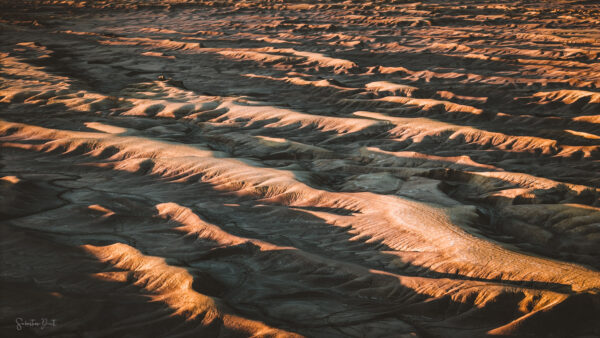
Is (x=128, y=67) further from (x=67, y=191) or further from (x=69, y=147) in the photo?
(x=67, y=191)

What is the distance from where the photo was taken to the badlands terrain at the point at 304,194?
101 inches

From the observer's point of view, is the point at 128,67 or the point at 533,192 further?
the point at 128,67

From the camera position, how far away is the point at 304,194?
3996mm

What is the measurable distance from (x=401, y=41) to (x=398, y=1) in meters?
7.64

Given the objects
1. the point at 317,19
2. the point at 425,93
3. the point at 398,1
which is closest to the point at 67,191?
the point at 425,93

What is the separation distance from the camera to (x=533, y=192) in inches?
156

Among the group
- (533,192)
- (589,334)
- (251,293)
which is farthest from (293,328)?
(533,192)

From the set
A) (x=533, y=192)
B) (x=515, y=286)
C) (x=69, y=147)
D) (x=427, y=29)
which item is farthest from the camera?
(x=427, y=29)

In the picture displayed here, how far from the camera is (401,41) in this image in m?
11.4

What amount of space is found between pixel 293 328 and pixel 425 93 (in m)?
5.50

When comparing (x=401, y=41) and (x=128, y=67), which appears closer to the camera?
(x=128, y=67)

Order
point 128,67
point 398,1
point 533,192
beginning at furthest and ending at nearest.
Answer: point 398,1, point 128,67, point 533,192

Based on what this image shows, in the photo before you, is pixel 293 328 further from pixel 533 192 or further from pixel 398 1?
pixel 398 1

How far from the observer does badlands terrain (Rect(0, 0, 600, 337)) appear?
A: 2.56 metres
